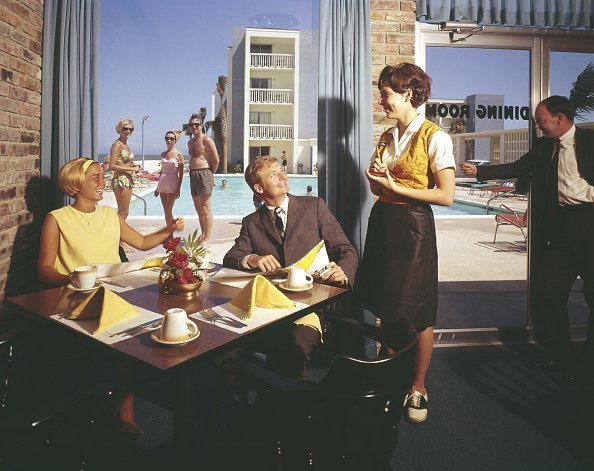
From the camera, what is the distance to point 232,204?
1554cm

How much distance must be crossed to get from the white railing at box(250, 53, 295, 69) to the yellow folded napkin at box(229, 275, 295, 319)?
1708cm

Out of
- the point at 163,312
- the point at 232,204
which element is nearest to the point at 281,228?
the point at 163,312

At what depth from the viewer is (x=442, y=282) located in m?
5.05

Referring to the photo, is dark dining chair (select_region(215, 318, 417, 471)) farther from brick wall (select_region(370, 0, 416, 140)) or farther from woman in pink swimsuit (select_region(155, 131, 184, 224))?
woman in pink swimsuit (select_region(155, 131, 184, 224))

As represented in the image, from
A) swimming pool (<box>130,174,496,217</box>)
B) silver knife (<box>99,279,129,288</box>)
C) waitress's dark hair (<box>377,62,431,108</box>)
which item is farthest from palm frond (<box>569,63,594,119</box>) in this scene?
swimming pool (<box>130,174,496,217</box>)

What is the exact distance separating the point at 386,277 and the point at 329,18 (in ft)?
5.24

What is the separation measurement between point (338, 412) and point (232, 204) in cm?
1472

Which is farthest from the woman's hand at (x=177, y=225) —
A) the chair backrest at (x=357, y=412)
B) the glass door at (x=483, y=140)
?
the glass door at (x=483, y=140)

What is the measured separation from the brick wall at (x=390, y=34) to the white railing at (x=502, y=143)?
63cm

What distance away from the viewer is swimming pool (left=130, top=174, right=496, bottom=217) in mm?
13805

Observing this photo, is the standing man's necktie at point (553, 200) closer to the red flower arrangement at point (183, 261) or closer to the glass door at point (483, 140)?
the glass door at point (483, 140)

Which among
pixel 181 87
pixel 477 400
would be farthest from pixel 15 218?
pixel 181 87

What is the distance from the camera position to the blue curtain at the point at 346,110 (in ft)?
8.98

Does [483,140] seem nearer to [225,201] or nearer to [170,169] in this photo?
[170,169]
